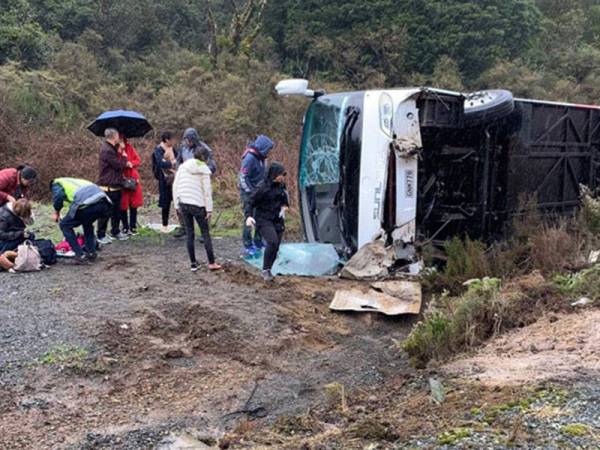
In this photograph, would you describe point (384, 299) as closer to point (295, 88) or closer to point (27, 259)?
point (295, 88)

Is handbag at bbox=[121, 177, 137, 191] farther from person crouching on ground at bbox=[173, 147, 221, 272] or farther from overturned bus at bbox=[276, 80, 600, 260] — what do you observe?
overturned bus at bbox=[276, 80, 600, 260]

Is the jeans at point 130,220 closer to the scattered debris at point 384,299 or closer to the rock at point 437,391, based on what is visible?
the scattered debris at point 384,299

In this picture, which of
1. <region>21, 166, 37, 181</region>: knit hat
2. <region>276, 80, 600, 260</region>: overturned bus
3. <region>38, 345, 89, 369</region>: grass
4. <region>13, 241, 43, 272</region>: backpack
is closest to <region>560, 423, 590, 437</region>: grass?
<region>38, 345, 89, 369</region>: grass

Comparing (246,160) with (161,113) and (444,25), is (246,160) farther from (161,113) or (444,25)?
(444,25)

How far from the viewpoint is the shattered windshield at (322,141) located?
8.28 metres

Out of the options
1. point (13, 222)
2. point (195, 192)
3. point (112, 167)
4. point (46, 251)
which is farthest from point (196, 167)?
point (13, 222)

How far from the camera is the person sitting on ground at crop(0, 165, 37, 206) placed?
827cm

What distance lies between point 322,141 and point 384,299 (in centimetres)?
251

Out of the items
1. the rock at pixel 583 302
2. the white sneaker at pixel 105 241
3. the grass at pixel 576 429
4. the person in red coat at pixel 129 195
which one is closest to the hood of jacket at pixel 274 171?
the person in red coat at pixel 129 195

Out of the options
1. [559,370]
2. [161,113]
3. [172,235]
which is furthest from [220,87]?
[559,370]

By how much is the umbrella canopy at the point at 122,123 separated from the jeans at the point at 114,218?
1.34 meters

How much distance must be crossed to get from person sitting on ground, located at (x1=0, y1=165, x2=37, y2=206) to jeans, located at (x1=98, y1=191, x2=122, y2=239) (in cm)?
119

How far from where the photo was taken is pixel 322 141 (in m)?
8.58

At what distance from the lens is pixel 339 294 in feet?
23.2
